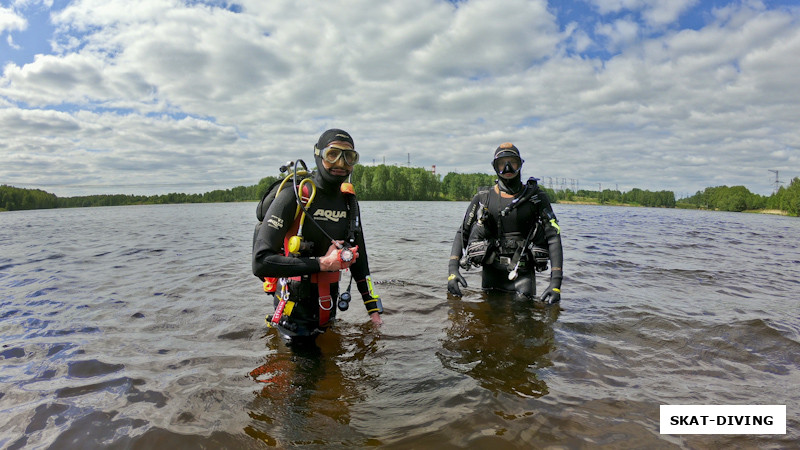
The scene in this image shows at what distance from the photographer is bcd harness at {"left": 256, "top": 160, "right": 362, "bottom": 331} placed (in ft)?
12.8

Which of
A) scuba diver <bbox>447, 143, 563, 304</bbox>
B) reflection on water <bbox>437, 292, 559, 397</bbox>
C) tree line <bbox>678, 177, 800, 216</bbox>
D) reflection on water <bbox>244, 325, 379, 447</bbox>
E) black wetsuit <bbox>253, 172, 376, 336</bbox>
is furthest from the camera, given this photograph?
tree line <bbox>678, 177, 800, 216</bbox>

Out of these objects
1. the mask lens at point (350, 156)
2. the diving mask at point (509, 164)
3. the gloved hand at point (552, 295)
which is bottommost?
the gloved hand at point (552, 295)

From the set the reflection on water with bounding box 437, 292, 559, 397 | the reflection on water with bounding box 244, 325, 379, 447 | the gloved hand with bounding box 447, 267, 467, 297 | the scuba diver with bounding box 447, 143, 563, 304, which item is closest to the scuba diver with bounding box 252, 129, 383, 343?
the reflection on water with bounding box 244, 325, 379, 447

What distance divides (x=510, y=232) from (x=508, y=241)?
0.52 feet

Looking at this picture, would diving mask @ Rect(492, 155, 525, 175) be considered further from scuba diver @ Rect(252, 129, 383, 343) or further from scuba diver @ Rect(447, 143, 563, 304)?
scuba diver @ Rect(252, 129, 383, 343)

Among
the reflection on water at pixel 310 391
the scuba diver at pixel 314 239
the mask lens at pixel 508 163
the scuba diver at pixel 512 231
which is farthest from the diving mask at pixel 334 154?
the mask lens at pixel 508 163

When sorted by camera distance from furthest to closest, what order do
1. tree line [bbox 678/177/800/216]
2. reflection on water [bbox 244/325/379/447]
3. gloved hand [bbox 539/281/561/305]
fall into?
1. tree line [bbox 678/177/800/216]
2. gloved hand [bbox 539/281/561/305]
3. reflection on water [bbox 244/325/379/447]

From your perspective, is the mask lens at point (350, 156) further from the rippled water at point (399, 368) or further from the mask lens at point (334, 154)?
the rippled water at point (399, 368)

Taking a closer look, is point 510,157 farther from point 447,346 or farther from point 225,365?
point 225,365

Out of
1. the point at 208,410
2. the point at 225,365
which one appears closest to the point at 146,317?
the point at 225,365

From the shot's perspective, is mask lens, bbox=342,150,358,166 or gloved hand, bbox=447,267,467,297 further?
gloved hand, bbox=447,267,467,297

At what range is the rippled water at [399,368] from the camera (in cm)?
301

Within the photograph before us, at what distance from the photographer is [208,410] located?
11.2 feet

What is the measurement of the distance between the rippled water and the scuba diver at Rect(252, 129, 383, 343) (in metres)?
0.69
